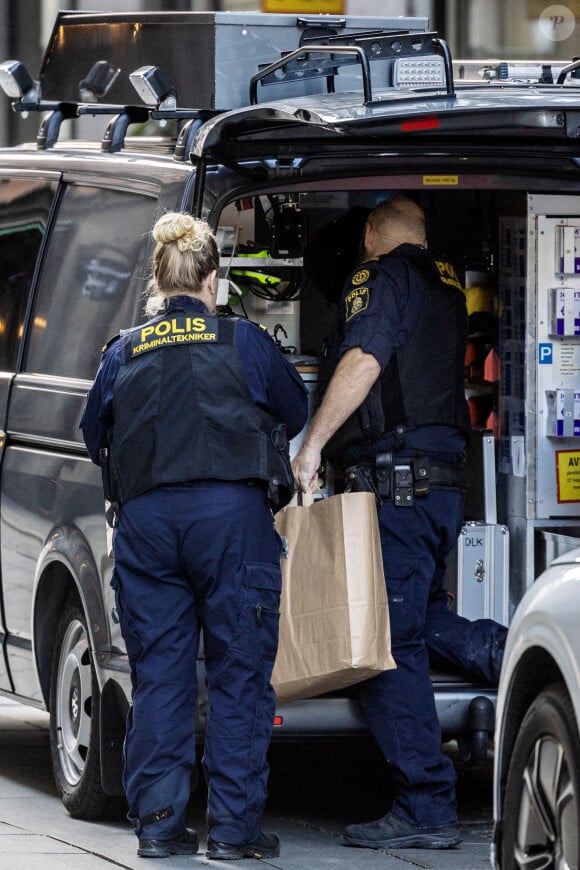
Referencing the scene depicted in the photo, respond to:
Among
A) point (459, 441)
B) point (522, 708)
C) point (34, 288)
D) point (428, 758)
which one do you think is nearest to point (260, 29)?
point (34, 288)

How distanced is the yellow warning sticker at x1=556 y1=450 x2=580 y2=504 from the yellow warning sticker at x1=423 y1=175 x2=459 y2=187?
1.21 meters

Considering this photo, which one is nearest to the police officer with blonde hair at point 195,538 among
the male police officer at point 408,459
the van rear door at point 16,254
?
the male police officer at point 408,459

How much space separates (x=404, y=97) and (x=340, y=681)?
→ 1.73 meters

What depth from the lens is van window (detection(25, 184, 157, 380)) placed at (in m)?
5.99

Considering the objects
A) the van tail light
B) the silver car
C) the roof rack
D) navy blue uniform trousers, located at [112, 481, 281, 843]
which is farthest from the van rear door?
the silver car

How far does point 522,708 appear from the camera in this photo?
4152 mm

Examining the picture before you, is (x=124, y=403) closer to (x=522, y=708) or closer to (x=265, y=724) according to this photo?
(x=265, y=724)

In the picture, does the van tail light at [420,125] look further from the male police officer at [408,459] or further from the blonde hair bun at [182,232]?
the male police officer at [408,459]

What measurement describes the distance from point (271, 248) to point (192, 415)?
156cm

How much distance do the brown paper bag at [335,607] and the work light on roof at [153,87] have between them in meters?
1.46

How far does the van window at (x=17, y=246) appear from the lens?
6688 millimetres

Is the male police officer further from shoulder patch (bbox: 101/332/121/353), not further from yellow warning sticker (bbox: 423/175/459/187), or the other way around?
shoulder patch (bbox: 101/332/121/353)

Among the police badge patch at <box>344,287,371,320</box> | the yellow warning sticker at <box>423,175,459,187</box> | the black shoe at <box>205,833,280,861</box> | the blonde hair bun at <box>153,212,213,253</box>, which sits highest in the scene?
the yellow warning sticker at <box>423,175,459,187</box>

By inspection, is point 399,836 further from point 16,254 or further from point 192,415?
point 16,254
